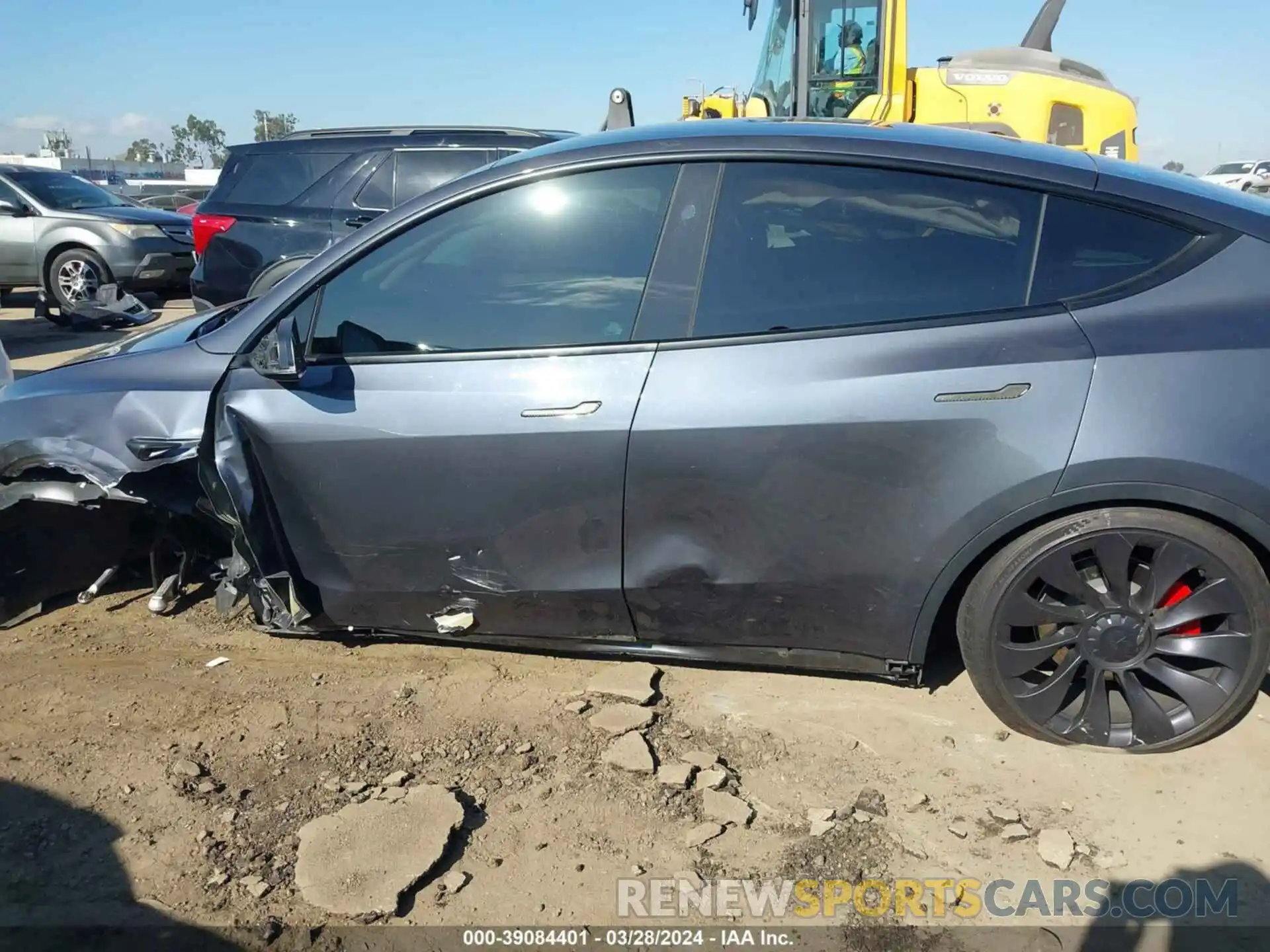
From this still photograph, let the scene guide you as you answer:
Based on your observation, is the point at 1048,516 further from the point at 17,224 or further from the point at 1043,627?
the point at 17,224

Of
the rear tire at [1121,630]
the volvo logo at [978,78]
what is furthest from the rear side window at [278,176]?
the rear tire at [1121,630]

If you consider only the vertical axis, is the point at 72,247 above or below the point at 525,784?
above

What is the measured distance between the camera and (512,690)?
324 centimetres

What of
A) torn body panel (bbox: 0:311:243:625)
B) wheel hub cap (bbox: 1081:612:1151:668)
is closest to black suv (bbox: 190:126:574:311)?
torn body panel (bbox: 0:311:243:625)

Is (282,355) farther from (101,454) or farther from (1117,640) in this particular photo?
(1117,640)

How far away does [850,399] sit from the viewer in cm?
264

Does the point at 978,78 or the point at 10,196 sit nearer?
the point at 978,78

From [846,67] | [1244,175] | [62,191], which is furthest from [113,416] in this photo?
[1244,175]

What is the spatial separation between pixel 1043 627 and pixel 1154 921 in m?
0.89

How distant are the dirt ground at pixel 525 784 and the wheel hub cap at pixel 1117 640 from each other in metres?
0.34

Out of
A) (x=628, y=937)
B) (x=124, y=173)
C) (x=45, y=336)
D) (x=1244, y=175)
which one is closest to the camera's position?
(x=628, y=937)

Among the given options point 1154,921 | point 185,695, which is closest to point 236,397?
point 185,695

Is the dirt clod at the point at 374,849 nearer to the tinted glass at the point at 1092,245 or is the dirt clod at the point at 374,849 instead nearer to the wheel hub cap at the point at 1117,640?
the wheel hub cap at the point at 1117,640

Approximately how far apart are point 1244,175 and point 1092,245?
117ft
